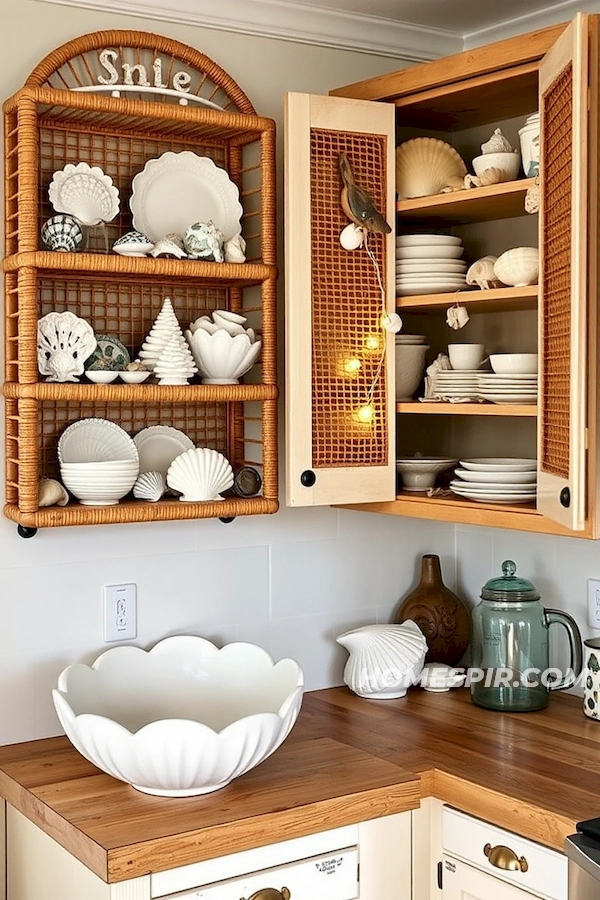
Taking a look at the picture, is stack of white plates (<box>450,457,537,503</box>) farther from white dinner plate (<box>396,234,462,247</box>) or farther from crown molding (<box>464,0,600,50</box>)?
crown molding (<box>464,0,600,50</box>)

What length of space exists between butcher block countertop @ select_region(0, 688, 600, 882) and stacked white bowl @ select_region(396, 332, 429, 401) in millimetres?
708

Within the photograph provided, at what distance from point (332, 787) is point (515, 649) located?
0.67 meters

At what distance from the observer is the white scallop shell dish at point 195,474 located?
2.26 metres

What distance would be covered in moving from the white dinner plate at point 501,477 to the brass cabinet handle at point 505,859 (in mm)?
700

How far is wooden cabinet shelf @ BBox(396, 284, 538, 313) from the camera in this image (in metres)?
2.23

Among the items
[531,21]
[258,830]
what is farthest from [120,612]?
[531,21]

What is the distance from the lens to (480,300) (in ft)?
7.61

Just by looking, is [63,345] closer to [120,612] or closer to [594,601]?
[120,612]

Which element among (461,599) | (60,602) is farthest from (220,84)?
(461,599)

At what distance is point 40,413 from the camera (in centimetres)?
225

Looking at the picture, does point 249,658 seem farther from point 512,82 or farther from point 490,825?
point 512,82

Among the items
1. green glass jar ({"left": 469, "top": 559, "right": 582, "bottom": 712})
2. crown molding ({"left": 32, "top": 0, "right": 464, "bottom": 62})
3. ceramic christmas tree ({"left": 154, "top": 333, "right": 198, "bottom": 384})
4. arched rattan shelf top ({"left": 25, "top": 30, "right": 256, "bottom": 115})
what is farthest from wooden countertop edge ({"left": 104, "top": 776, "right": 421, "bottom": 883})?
crown molding ({"left": 32, "top": 0, "right": 464, "bottom": 62})

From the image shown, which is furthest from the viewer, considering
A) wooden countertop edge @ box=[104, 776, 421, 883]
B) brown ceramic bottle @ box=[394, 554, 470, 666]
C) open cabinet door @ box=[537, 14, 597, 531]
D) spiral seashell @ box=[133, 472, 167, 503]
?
brown ceramic bottle @ box=[394, 554, 470, 666]

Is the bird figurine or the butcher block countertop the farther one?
the bird figurine
